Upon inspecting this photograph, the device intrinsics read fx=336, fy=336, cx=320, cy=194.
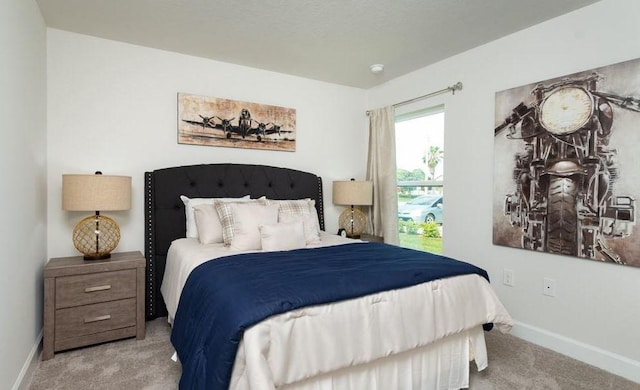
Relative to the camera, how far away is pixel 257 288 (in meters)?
1.48

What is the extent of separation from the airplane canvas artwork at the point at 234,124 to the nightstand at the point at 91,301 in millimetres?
1283

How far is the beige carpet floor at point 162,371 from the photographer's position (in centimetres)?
194

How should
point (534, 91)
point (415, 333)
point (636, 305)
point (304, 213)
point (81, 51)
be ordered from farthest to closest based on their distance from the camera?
→ point (304, 213) → point (81, 51) → point (534, 91) → point (636, 305) → point (415, 333)

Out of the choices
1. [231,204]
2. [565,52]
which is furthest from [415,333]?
[565,52]

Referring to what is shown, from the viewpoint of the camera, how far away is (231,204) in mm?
2672

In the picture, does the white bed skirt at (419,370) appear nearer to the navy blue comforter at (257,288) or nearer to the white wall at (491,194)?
the navy blue comforter at (257,288)

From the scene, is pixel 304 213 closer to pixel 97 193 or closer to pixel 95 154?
pixel 97 193

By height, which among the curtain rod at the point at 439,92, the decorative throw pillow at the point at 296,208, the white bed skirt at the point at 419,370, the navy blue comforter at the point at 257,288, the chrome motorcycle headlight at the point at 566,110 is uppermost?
the curtain rod at the point at 439,92

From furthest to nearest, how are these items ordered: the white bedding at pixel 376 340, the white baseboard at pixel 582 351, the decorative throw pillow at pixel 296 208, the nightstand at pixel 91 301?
the decorative throw pillow at pixel 296 208 → the nightstand at pixel 91 301 → the white baseboard at pixel 582 351 → the white bedding at pixel 376 340

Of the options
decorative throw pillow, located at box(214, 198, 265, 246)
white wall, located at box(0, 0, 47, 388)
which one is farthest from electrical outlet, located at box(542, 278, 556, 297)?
white wall, located at box(0, 0, 47, 388)

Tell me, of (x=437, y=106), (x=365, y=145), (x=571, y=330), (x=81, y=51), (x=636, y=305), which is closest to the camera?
(x=636, y=305)

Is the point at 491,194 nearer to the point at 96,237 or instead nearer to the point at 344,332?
the point at 344,332

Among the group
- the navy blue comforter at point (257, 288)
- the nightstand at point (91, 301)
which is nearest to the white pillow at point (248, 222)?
the navy blue comforter at point (257, 288)

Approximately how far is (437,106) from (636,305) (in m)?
2.18
